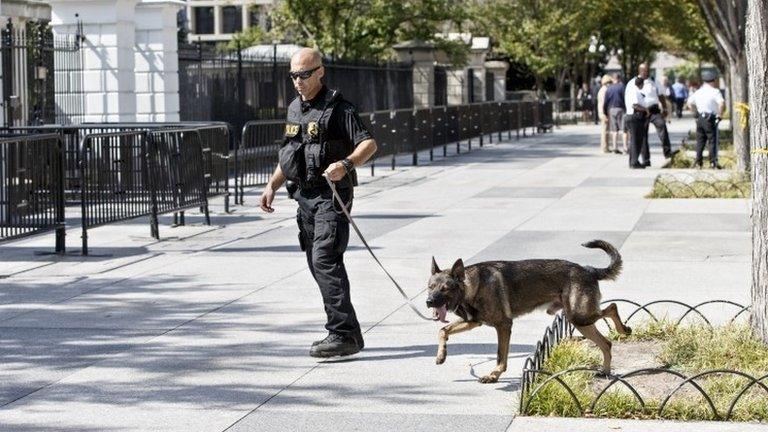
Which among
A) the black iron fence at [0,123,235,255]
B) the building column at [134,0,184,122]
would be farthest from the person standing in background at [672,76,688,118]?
the black iron fence at [0,123,235,255]

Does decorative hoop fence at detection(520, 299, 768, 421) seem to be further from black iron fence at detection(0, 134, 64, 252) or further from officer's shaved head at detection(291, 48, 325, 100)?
black iron fence at detection(0, 134, 64, 252)

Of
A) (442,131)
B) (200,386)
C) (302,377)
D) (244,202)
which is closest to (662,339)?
(302,377)

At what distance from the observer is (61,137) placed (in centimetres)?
1419

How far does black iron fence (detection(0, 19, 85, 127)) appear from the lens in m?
21.9

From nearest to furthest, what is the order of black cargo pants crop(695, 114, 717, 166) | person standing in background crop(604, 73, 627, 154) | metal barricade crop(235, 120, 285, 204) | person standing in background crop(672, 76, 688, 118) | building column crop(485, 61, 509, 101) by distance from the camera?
metal barricade crop(235, 120, 285, 204), black cargo pants crop(695, 114, 717, 166), person standing in background crop(604, 73, 627, 154), building column crop(485, 61, 509, 101), person standing in background crop(672, 76, 688, 118)

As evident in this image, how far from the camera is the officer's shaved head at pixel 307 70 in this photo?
29.0ft

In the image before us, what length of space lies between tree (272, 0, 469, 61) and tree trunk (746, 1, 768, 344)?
29.4 m

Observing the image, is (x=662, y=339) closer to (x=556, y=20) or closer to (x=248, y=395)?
(x=248, y=395)

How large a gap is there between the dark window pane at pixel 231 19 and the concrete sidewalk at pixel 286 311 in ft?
267

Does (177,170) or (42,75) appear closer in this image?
(177,170)

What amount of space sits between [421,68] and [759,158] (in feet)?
101

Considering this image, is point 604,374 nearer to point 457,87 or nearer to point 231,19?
point 457,87

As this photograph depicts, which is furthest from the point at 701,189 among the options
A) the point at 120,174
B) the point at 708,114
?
the point at 120,174

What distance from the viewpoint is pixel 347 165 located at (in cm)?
870
